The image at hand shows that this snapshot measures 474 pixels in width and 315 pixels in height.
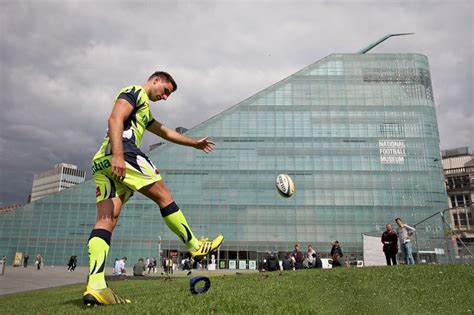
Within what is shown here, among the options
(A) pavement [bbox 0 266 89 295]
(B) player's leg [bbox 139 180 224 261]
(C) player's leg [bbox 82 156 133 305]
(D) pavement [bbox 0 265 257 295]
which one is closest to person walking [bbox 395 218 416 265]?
(D) pavement [bbox 0 265 257 295]

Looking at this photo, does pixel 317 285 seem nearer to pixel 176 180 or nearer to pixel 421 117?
pixel 176 180

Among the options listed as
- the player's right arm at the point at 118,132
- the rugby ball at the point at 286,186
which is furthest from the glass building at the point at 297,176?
the player's right arm at the point at 118,132

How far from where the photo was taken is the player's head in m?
4.51

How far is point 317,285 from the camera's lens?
532 cm

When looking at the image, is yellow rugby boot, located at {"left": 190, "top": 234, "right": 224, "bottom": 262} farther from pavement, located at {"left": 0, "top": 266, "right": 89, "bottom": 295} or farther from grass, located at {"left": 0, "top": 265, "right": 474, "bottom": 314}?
pavement, located at {"left": 0, "top": 266, "right": 89, "bottom": 295}

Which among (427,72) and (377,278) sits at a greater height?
(427,72)

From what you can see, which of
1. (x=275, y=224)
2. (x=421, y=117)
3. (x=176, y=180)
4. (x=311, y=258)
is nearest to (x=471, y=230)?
(x=421, y=117)

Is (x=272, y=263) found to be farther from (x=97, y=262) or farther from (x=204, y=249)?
(x=97, y=262)

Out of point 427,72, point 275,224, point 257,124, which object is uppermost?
point 427,72

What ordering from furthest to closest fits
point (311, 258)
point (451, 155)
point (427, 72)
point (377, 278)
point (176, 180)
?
point (451, 155) → point (427, 72) → point (176, 180) → point (311, 258) → point (377, 278)

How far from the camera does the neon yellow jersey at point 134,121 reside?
4.07 metres

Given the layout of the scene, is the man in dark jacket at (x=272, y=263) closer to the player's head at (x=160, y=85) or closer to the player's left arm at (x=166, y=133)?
the player's left arm at (x=166, y=133)

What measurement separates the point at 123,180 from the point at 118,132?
0.54m

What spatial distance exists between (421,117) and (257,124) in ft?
109
